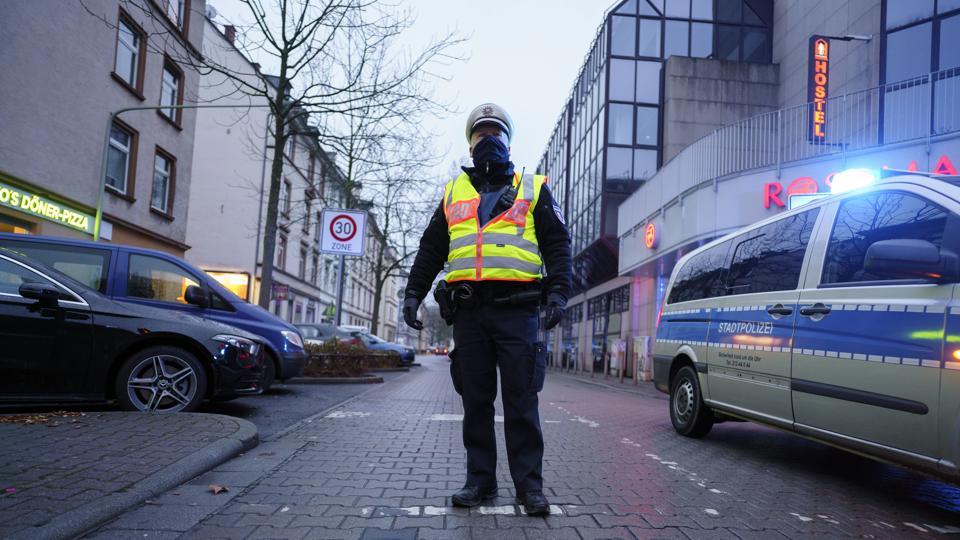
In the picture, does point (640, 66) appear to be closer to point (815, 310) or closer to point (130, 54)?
point (130, 54)

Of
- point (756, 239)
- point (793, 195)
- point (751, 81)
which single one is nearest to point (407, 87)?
point (793, 195)

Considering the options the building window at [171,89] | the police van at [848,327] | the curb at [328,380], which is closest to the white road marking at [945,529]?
the police van at [848,327]

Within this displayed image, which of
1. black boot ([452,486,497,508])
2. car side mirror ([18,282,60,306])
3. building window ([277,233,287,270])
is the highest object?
building window ([277,233,287,270])

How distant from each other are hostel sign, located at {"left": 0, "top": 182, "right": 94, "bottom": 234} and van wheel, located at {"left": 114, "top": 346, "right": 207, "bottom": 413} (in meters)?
10.6

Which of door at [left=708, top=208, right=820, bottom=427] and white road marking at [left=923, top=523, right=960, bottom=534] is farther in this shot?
door at [left=708, top=208, right=820, bottom=427]

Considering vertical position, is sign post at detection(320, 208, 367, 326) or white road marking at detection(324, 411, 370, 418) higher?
sign post at detection(320, 208, 367, 326)

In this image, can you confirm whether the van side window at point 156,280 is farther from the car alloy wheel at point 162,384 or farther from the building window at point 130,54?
the building window at point 130,54

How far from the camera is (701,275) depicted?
6789 mm

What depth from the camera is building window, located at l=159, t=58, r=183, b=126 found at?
20.6 m

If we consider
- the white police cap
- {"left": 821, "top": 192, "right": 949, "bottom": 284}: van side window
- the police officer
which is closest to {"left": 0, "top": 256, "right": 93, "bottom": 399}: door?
the police officer

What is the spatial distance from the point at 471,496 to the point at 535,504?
0.35 meters

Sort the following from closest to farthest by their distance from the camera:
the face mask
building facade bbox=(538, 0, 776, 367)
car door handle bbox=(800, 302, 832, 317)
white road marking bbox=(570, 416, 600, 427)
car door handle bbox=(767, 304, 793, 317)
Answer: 1. the face mask
2. car door handle bbox=(800, 302, 832, 317)
3. car door handle bbox=(767, 304, 793, 317)
4. white road marking bbox=(570, 416, 600, 427)
5. building facade bbox=(538, 0, 776, 367)

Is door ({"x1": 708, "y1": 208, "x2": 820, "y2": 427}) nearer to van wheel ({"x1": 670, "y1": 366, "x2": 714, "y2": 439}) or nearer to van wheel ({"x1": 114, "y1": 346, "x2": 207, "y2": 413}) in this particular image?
van wheel ({"x1": 670, "y1": 366, "x2": 714, "y2": 439})

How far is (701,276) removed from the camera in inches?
267
